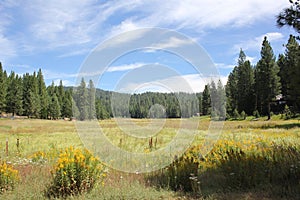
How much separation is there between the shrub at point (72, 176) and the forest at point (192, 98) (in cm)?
175

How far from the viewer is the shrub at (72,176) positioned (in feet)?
17.9

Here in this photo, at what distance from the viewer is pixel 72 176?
548 cm

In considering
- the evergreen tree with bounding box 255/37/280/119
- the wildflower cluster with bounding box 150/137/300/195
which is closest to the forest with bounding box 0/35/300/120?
the evergreen tree with bounding box 255/37/280/119

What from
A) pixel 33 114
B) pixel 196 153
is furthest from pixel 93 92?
pixel 33 114

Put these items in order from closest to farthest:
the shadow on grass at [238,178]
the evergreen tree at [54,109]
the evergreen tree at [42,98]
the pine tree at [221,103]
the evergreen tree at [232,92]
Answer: the shadow on grass at [238,178] < the pine tree at [221,103] < the evergreen tree at [232,92] < the evergreen tree at [42,98] < the evergreen tree at [54,109]

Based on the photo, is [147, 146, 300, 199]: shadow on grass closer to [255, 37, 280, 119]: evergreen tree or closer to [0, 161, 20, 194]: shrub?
[0, 161, 20, 194]: shrub

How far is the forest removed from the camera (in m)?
7.71

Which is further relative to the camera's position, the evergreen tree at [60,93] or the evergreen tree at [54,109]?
the evergreen tree at [60,93]

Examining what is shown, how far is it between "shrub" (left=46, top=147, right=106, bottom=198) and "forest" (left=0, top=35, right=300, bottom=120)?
1.75 m

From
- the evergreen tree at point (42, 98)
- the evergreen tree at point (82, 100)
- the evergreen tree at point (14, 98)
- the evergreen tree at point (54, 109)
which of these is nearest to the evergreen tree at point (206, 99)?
the evergreen tree at point (82, 100)

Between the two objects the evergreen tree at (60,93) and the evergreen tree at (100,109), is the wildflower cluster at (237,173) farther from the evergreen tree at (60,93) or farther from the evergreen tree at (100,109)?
the evergreen tree at (60,93)

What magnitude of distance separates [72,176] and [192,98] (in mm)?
4099

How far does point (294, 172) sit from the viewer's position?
→ 606 centimetres

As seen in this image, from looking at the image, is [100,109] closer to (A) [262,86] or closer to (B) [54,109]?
(A) [262,86]
